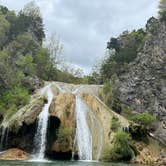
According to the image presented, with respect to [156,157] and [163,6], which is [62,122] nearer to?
[156,157]

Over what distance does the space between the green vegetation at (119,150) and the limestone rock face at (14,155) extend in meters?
8.33

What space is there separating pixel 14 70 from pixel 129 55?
2193 centimetres

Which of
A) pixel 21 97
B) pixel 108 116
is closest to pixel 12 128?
pixel 21 97

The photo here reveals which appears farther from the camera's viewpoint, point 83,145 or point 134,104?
point 134,104

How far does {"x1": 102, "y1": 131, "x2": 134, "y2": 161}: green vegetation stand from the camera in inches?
1770

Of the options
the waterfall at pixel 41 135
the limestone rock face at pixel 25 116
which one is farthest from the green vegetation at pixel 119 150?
the limestone rock face at pixel 25 116

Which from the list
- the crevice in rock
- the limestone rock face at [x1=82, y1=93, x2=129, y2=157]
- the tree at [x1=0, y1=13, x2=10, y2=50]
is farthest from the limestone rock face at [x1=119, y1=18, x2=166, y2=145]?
Answer: the tree at [x1=0, y1=13, x2=10, y2=50]

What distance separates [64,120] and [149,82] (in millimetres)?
19007

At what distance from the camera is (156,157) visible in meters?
48.1

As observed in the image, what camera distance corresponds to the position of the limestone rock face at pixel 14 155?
4294cm

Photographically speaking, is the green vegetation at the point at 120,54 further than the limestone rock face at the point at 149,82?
Yes

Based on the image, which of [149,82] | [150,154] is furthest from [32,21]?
[150,154]

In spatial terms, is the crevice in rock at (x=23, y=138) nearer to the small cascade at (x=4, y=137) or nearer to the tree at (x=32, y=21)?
the small cascade at (x=4, y=137)

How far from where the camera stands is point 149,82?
61750 mm
